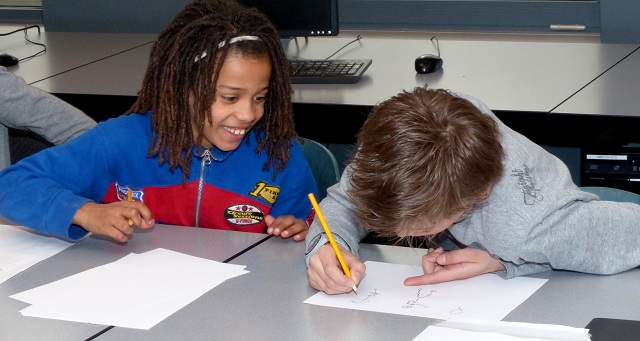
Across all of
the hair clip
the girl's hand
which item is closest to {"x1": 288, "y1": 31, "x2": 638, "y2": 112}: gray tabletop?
the hair clip

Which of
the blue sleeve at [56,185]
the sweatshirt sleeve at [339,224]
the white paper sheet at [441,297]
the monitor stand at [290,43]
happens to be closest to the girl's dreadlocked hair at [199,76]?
the blue sleeve at [56,185]

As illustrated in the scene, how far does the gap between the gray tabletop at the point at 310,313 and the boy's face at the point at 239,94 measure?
0.44 metres

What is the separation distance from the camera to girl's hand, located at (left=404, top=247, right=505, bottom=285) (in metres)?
1.44

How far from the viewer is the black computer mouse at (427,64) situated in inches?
103

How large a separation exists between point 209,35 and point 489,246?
755 millimetres

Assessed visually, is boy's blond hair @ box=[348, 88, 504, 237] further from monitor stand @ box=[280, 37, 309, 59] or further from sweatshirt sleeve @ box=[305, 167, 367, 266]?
monitor stand @ box=[280, 37, 309, 59]

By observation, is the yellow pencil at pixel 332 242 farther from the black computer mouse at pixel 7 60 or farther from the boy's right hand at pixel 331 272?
the black computer mouse at pixel 7 60

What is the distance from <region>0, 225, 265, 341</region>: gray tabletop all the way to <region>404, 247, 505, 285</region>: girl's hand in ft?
1.16

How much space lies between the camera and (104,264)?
157 cm

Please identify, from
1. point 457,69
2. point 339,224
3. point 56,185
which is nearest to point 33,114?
point 56,185

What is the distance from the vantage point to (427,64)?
2.61 metres

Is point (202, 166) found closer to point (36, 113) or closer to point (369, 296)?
point (36, 113)

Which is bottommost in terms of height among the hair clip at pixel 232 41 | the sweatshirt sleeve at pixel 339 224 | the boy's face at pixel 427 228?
the sweatshirt sleeve at pixel 339 224

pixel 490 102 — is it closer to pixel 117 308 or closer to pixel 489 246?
pixel 489 246
